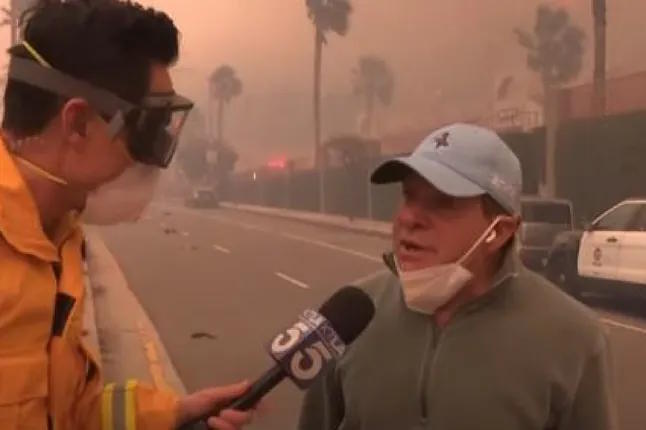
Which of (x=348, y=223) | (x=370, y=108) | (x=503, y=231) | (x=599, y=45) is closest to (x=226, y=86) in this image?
(x=370, y=108)

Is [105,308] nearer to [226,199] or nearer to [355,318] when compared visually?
[355,318]

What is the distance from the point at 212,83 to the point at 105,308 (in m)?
93.3

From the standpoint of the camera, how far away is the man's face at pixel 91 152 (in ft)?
7.03

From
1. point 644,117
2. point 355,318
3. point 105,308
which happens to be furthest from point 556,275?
point 355,318

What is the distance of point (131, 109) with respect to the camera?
218 centimetres

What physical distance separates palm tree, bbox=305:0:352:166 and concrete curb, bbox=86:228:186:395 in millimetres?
52633

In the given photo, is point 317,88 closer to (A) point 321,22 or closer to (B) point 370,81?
(A) point 321,22

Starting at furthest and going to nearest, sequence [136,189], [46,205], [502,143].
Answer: [502,143]
[136,189]
[46,205]

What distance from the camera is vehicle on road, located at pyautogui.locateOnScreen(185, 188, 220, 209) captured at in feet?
224

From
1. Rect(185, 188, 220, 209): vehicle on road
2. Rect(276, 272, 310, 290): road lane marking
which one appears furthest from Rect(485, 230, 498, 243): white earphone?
Rect(185, 188, 220, 209): vehicle on road

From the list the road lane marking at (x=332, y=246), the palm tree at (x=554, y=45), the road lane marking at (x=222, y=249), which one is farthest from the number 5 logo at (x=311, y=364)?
the palm tree at (x=554, y=45)

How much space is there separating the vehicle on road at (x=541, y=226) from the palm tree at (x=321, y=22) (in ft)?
168

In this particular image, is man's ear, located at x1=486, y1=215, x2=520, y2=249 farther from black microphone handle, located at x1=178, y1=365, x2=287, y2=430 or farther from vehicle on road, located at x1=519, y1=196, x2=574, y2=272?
vehicle on road, located at x1=519, y1=196, x2=574, y2=272

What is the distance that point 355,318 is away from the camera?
7.69ft
